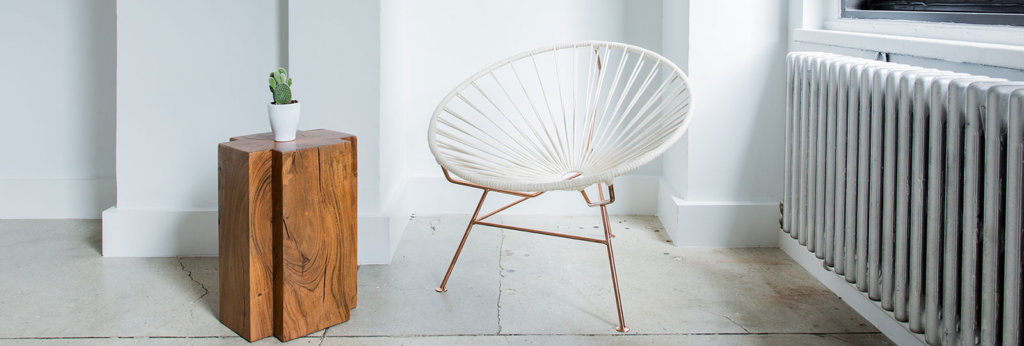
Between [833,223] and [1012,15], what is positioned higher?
[1012,15]

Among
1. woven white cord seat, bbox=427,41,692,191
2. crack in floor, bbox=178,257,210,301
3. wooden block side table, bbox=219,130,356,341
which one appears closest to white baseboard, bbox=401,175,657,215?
woven white cord seat, bbox=427,41,692,191

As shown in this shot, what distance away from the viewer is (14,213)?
11.0 ft

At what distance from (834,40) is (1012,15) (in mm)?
624

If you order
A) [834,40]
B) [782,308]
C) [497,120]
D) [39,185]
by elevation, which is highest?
[834,40]

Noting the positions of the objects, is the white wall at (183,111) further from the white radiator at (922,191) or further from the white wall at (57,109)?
the white radiator at (922,191)

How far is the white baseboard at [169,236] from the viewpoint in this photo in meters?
2.86

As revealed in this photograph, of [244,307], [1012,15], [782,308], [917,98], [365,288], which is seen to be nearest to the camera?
[917,98]

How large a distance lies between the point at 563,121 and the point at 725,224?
27.3 inches

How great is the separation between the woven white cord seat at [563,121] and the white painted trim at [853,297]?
1.96ft

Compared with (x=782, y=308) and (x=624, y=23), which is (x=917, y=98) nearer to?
(x=782, y=308)

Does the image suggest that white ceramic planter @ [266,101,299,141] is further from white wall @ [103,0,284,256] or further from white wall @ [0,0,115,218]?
white wall @ [0,0,115,218]

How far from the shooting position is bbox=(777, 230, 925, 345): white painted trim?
2109 mm

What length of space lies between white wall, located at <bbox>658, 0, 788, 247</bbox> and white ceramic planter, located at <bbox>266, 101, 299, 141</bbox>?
141 cm

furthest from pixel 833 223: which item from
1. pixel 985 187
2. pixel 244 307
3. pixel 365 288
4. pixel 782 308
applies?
pixel 244 307
